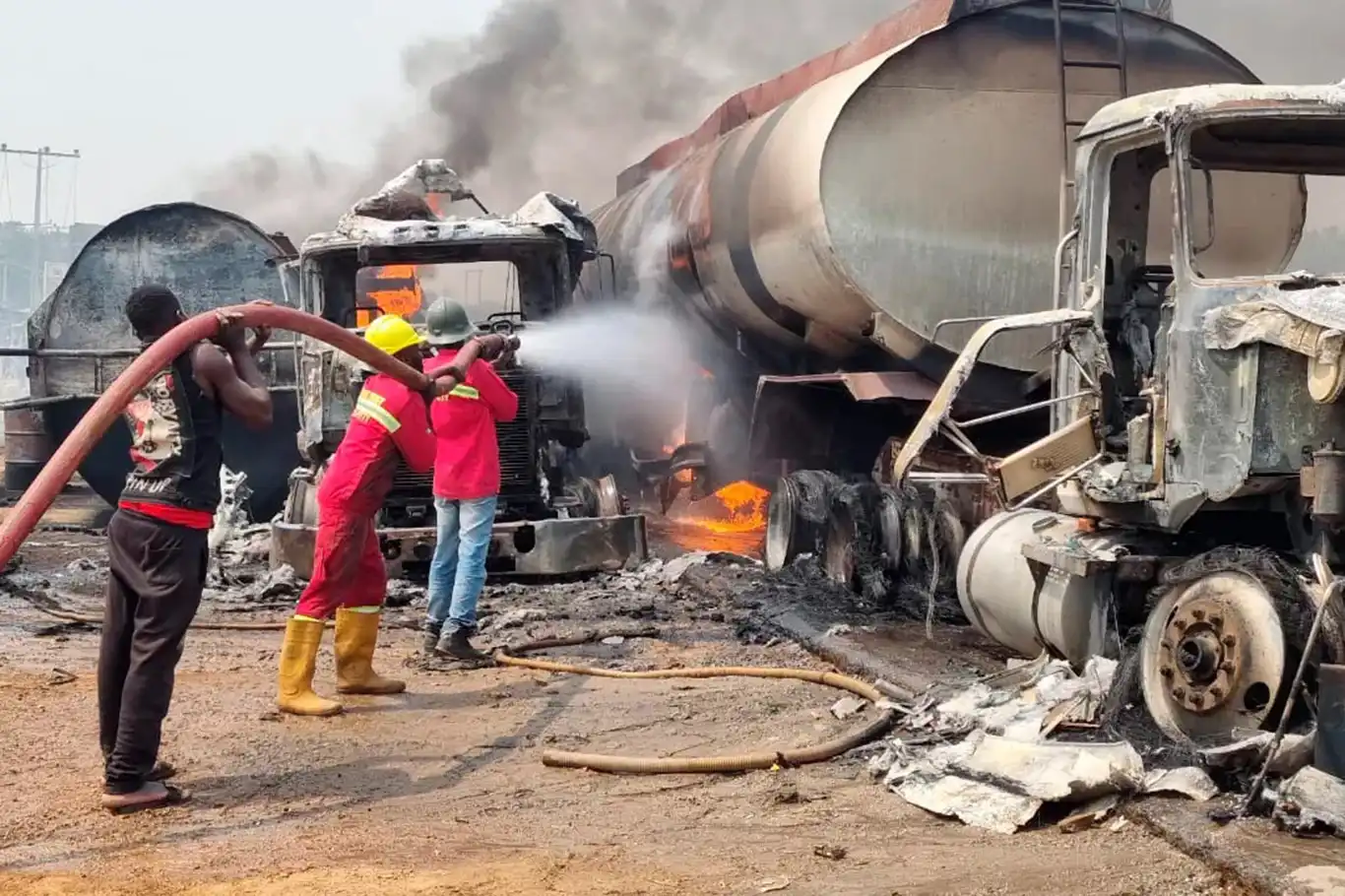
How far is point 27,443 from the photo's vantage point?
13.8 meters

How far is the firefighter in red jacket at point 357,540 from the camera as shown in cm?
640

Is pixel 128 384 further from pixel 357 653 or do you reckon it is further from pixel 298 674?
pixel 357 653

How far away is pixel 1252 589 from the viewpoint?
15.7ft

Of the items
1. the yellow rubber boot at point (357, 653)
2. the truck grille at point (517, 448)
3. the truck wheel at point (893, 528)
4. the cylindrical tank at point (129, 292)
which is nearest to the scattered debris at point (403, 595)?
the truck grille at point (517, 448)

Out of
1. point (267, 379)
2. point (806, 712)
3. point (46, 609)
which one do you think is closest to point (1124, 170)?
point (806, 712)

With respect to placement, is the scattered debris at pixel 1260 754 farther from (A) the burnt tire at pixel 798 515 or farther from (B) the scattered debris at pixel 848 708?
(A) the burnt tire at pixel 798 515

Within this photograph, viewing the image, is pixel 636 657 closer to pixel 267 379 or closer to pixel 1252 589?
pixel 1252 589

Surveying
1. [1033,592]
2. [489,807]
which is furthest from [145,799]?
[1033,592]

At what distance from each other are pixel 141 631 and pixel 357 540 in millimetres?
1645

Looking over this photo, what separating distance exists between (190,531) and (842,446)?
237 inches

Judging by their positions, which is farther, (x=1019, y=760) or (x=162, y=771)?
(x=162, y=771)

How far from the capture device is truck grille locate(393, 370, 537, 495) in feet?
33.3

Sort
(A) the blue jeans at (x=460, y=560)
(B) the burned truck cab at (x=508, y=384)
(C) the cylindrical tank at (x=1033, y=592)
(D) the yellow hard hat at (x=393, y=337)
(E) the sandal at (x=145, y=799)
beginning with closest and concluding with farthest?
(E) the sandal at (x=145, y=799), (C) the cylindrical tank at (x=1033, y=592), (D) the yellow hard hat at (x=393, y=337), (A) the blue jeans at (x=460, y=560), (B) the burned truck cab at (x=508, y=384)

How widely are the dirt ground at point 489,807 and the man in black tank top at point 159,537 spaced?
24cm
